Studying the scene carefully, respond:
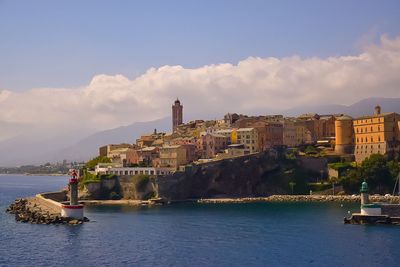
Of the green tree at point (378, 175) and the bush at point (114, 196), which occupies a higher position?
the green tree at point (378, 175)

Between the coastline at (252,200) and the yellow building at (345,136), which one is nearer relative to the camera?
the coastline at (252,200)

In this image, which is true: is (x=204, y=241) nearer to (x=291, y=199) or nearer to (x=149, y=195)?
(x=291, y=199)

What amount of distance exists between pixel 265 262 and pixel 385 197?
5166cm

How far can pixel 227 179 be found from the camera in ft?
341

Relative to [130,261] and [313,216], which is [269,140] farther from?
[130,261]

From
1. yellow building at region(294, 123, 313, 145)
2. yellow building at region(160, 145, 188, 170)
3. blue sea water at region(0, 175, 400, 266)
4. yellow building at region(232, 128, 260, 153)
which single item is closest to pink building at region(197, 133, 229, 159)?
yellow building at region(232, 128, 260, 153)

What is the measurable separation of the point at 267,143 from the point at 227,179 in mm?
15168

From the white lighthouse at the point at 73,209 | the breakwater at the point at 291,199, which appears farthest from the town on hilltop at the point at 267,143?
the white lighthouse at the point at 73,209

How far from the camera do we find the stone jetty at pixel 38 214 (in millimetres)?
67875

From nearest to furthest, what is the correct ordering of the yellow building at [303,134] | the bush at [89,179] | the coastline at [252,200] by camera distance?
the coastline at [252,200]
the bush at [89,179]
the yellow building at [303,134]

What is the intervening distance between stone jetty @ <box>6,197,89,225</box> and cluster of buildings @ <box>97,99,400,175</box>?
2246 cm

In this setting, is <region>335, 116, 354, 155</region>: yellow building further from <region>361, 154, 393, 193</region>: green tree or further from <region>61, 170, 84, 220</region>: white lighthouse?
<region>61, 170, 84, 220</region>: white lighthouse

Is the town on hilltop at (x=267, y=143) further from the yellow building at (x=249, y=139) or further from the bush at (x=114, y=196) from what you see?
the bush at (x=114, y=196)

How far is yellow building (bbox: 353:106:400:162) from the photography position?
104 m
